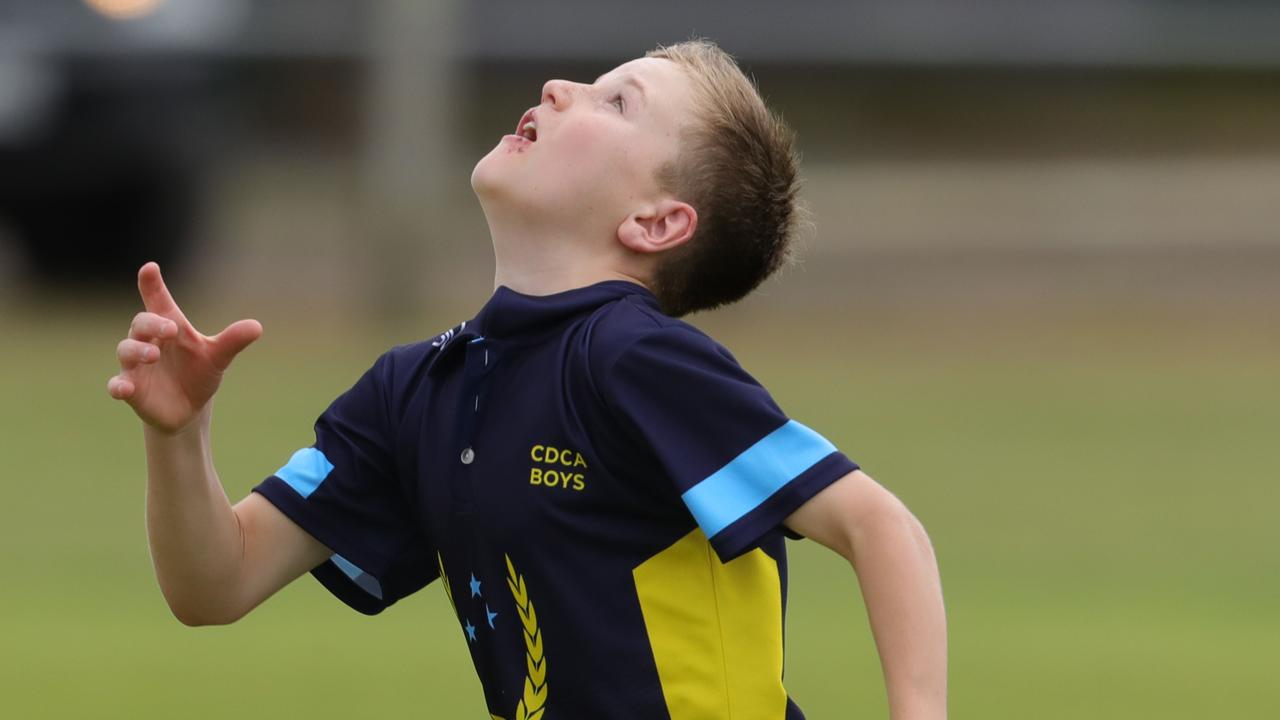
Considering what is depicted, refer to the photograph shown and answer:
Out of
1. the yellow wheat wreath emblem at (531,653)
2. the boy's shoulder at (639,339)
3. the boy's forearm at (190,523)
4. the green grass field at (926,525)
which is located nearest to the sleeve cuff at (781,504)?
the boy's shoulder at (639,339)

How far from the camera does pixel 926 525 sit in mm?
7418

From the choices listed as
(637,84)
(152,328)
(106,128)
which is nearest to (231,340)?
(152,328)

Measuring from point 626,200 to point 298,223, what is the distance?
47.8ft

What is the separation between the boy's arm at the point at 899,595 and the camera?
2461mm

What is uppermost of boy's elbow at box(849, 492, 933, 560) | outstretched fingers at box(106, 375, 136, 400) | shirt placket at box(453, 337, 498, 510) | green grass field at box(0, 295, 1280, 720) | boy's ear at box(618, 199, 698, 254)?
boy's ear at box(618, 199, 698, 254)

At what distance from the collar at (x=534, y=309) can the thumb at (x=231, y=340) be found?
277 millimetres

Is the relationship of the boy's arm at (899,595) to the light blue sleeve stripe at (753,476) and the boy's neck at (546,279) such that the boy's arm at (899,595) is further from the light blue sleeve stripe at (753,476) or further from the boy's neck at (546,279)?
the boy's neck at (546,279)

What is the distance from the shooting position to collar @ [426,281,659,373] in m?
2.74

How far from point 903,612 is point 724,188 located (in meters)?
0.73

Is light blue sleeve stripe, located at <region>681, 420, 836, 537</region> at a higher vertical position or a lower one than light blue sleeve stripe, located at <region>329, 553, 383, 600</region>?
higher

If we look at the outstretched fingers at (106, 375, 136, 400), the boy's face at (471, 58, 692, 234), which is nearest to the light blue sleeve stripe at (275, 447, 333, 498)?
the outstretched fingers at (106, 375, 136, 400)

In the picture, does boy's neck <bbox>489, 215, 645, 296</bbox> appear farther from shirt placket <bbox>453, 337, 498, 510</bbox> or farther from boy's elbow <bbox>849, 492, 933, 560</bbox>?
boy's elbow <bbox>849, 492, 933, 560</bbox>

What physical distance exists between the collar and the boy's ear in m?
0.06

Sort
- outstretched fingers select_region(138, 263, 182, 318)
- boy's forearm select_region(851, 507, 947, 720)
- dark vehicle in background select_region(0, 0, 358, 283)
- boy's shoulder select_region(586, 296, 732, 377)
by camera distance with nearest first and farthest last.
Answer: boy's forearm select_region(851, 507, 947, 720), boy's shoulder select_region(586, 296, 732, 377), outstretched fingers select_region(138, 263, 182, 318), dark vehicle in background select_region(0, 0, 358, 283)
